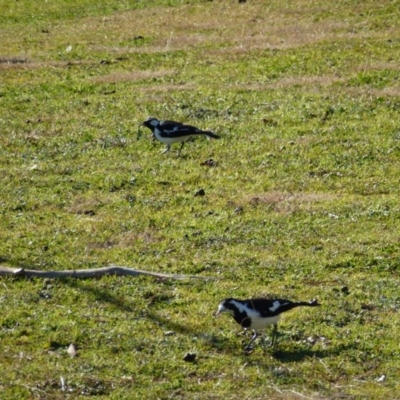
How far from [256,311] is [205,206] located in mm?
4704

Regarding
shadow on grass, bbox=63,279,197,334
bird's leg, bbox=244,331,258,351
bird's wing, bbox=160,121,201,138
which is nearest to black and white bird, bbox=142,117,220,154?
bird's wing, bbox=160,121,201,138

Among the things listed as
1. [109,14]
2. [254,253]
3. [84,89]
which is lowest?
[109,14]

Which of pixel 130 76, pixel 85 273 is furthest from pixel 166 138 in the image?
pixel 130 76

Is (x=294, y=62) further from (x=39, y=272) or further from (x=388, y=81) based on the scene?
(x=39, y=272)

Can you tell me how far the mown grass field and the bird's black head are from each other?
328mm

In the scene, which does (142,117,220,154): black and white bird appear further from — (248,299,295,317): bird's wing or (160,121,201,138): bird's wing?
(248,299,295,317): bird's wing

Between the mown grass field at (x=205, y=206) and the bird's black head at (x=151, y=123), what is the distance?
0.33 meters

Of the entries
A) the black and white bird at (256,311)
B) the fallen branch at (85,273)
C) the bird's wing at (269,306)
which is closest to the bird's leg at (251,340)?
the black and white bird at (256,311)

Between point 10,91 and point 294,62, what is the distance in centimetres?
531

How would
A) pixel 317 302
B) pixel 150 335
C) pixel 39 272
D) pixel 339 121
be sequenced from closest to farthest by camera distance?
pixel 150 335 < pixel 317 302 < pixel 39 272 < pixel 339 121

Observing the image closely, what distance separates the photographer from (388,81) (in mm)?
20438

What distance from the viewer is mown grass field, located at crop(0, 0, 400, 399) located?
31.6ft

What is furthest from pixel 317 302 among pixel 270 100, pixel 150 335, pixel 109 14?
pixel 109 14

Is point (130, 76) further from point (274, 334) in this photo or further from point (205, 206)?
point (274, 334)
